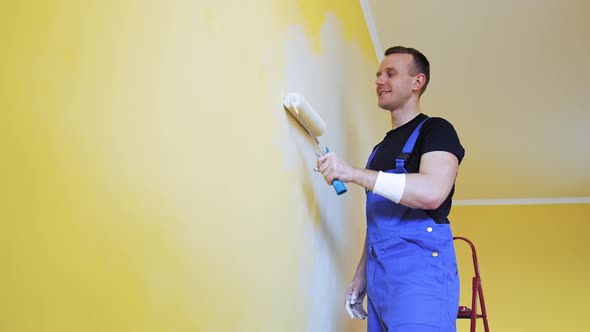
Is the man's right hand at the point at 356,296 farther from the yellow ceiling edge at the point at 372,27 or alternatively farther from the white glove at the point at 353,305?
the yellow ceiling edge at the point at 372,27

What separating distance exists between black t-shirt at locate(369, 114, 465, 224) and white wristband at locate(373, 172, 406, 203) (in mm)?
140

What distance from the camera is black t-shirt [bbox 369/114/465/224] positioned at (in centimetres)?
131

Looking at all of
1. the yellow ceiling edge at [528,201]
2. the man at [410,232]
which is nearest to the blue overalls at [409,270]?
the man at [410,232]

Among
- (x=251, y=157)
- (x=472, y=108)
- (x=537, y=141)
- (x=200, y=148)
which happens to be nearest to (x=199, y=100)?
(x=200, y=148)

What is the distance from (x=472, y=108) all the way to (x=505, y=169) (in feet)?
3.13

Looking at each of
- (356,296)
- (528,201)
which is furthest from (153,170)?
(528,201)

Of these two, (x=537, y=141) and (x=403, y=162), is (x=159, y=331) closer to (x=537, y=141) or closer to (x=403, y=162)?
(x=403, y=162)

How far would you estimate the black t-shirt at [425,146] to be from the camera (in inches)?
51.5

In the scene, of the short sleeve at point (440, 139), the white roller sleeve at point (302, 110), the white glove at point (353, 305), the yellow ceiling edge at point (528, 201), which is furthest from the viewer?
the yellow ceiling edge at point (528, 201)

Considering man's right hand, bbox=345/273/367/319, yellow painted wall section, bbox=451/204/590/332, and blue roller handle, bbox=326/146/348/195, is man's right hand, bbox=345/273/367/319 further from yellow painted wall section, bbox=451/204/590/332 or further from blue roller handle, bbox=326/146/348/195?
yellow painted wall section, bbox=451/204/590/332

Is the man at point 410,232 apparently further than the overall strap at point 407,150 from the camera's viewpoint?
No

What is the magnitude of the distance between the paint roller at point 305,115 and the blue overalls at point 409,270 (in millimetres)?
235

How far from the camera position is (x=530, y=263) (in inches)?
164

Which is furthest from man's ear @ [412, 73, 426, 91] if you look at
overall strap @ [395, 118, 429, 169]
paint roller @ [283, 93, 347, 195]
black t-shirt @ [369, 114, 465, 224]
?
paint roller @ [283, 93, 347, 195]
